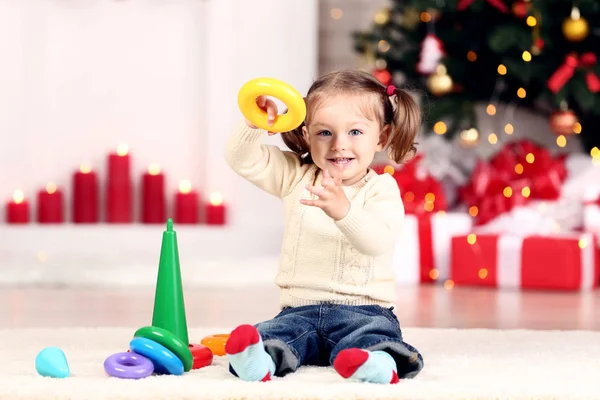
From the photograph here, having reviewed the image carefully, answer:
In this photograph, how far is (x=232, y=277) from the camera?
9.23ft

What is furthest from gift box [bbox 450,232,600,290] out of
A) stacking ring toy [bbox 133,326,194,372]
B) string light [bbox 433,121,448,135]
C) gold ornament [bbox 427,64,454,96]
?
stacking ring toy [bbox 133,326,194,372]

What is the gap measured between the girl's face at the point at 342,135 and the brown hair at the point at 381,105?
0.6 inches

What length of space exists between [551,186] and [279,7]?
3.50 feet

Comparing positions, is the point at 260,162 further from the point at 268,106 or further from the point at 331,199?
the point at 331,199

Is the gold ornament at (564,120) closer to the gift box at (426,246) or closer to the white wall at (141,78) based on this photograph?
the gift box at (426,246)

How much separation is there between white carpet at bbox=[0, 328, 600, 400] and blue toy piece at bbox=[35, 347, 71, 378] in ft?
0.05

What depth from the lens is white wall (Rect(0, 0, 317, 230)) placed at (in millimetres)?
3178

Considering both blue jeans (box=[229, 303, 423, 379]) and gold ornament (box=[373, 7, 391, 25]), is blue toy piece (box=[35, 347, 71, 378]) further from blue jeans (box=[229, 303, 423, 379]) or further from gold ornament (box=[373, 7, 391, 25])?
gold ornament (box=[373, 7, 391, 25])

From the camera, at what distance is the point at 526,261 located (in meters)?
2.85

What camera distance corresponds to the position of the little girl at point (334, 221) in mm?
1423

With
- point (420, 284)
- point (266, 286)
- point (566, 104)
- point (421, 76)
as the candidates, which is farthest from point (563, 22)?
point (266, 286)

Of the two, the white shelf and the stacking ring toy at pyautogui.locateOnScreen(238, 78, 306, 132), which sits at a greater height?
the stacking ring toy at pyautogui.locateOnScreen(238, 78, 306, 132)

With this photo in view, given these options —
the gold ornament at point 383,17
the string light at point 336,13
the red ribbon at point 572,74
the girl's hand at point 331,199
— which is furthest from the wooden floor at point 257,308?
the string light at point 336,13

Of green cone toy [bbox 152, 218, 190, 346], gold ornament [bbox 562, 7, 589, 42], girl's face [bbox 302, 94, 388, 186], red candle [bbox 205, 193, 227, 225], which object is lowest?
green cone toy [bbox 152, 218, 190, 346]
